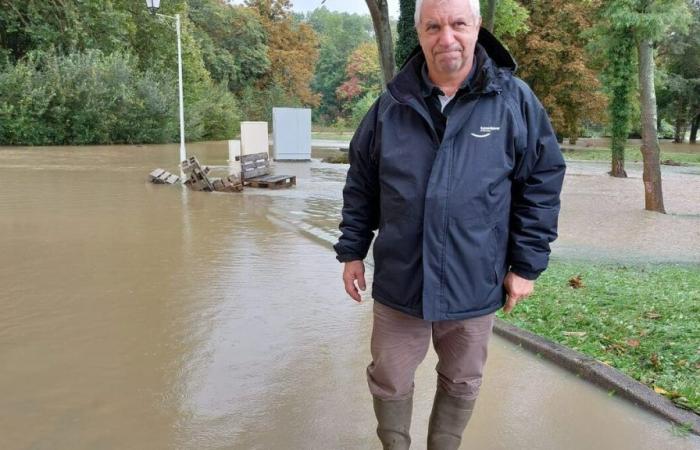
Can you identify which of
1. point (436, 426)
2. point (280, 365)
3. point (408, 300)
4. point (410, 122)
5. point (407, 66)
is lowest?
point (280, 365)

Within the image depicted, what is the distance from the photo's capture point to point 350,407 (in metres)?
3.36

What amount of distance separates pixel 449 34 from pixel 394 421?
154 cm

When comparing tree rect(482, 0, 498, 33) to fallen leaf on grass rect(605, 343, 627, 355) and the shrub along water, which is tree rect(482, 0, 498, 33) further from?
the shrub along water

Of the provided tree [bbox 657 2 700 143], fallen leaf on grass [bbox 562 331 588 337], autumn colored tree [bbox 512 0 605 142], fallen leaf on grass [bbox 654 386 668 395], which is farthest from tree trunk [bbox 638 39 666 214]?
tree [bbox 657 2 700 143]

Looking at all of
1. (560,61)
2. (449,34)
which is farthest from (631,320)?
(560,61)

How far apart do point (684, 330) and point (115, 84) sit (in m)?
27.0

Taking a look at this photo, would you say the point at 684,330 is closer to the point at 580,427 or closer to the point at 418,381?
the point at 580,427

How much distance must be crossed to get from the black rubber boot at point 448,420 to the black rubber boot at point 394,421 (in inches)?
4.8

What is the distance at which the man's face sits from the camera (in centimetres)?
219

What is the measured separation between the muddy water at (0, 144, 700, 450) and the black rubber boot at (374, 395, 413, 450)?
473mm

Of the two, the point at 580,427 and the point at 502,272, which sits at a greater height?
the point at 502,272

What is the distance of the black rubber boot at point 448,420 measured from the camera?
2.51 m

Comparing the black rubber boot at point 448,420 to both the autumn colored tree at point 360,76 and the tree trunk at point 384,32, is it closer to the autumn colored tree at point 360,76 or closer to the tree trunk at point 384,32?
the tree trunk at point 384,32

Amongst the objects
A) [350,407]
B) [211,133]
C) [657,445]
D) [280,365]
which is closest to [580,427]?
[657,445]
